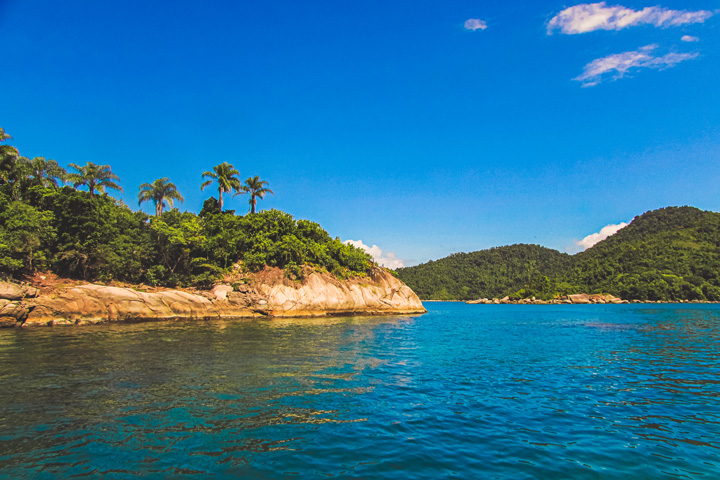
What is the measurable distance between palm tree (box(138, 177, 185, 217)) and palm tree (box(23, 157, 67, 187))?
56.8 feet

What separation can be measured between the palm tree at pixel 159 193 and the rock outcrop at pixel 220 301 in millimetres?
27727

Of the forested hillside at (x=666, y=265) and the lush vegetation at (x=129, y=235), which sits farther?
the forested hillside at (x=666, y=265)

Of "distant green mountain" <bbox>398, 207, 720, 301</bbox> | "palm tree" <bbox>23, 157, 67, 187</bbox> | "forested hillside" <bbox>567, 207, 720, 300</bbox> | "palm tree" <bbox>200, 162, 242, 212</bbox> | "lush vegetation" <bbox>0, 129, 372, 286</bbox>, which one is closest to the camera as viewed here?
"lush vegetation" <bbox>0, 129, 372, 286</bbox>

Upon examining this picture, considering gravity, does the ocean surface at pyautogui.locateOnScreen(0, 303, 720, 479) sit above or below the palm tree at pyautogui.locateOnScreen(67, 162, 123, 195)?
below

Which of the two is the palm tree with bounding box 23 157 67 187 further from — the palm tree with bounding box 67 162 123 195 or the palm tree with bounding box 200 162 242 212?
the palm tree with bounding box 200 162 242 212

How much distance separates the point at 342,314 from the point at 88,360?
4294cm

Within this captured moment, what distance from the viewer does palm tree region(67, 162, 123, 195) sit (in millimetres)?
46681

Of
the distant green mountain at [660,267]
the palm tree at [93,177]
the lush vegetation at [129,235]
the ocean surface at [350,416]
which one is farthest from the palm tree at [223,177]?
the distant green mountain at [660,267]

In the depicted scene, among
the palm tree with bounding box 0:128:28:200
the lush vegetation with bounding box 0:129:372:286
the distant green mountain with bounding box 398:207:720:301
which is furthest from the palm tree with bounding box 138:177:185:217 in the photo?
the distant green mountain with bounding box 398:207:720:301

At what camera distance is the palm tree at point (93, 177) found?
46.7m

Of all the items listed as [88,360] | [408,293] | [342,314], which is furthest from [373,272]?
[88,360]

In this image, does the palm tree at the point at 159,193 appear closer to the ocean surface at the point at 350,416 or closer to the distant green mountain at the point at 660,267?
the ocean surface at the point at 350,416

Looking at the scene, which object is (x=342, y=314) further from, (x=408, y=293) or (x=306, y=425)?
(x=306, y=425)

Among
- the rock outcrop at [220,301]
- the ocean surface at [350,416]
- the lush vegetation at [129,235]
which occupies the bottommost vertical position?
the ocean surface at [350,416]
